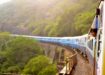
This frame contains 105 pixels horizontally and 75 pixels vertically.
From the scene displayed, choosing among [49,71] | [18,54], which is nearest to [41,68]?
[49,71]

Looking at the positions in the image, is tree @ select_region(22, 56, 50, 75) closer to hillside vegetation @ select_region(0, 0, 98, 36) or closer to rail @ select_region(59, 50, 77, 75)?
hillside vegetation @ select_region(0, 0, 98, 36)

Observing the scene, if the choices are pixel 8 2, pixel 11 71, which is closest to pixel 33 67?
pixel 11 71

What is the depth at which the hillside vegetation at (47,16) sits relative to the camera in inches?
561

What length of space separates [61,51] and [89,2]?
4739 millimetres

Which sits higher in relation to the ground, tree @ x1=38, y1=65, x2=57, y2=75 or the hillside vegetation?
the hillside vegetation

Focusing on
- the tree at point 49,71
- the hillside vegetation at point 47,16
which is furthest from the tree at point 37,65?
the hillside vegetation at point 47,16

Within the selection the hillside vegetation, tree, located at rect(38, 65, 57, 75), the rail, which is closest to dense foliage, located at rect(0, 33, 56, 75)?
tree, located at rect(38, 65, 57, 75)

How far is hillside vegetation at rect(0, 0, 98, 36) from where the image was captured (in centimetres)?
1424

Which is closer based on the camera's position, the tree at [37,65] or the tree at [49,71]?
the tree at [49,71]

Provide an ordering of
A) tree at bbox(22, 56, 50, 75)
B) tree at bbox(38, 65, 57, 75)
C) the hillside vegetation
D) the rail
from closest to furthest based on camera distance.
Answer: the rail < tree at bbox(38, 65, 57, 75) < tree at bbox(22, 56, 50, 75) < the hillside vegetation

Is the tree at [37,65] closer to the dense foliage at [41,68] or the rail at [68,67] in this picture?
the dense foliage at [41,68]

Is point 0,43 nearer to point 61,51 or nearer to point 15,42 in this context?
point 15,42

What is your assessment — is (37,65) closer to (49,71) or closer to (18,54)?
(49,71)

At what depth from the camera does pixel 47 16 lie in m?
17.4
